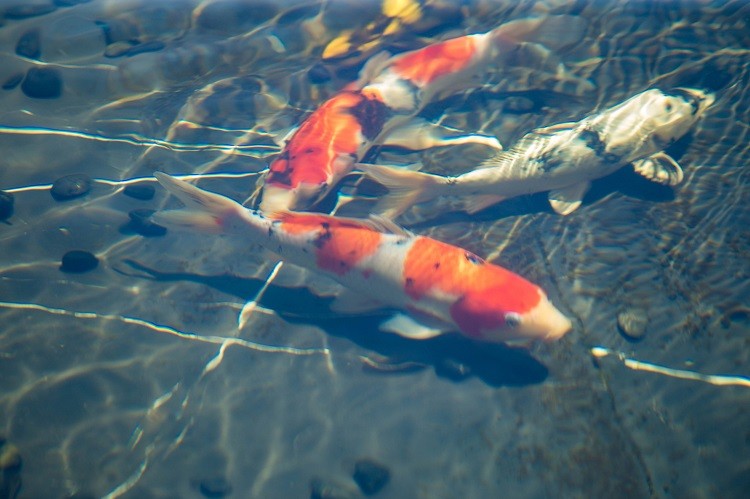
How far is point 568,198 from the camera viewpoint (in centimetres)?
446

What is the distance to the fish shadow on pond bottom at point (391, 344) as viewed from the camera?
3.62m

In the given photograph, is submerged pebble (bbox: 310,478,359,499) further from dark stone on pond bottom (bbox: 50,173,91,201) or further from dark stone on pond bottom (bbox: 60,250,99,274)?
dark stone on pond bottom (bbox: 50,173,91,201)

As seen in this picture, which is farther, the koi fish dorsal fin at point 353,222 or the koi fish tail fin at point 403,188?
the koi fish tail fin at point 403,188

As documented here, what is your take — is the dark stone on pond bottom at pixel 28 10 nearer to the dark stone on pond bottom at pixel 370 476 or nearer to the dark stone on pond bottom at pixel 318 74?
the dark stone on pond bottom at pixel 318 74

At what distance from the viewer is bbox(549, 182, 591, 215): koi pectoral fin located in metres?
4.41

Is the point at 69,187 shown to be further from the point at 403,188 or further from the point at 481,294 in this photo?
the point at 481,294

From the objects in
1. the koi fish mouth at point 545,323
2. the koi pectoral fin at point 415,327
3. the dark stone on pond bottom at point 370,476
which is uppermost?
the koi fish mouth at point 545,323

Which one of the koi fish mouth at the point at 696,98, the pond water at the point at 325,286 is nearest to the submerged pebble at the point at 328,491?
the pond water at the point at 325,286

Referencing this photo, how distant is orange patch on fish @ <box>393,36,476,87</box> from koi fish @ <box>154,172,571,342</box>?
2195 mm

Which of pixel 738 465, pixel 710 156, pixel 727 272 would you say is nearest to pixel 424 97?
pixel 710 156

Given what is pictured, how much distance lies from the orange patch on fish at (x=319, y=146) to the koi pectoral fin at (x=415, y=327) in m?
1.51

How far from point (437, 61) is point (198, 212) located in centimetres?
308

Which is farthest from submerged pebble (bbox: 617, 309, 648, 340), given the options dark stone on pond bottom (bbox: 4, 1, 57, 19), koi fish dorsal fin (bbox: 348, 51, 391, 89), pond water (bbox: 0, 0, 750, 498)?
dark stone on pond bottom (bbox: 4, 1, 57, 19)

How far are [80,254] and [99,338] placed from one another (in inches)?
34.3
